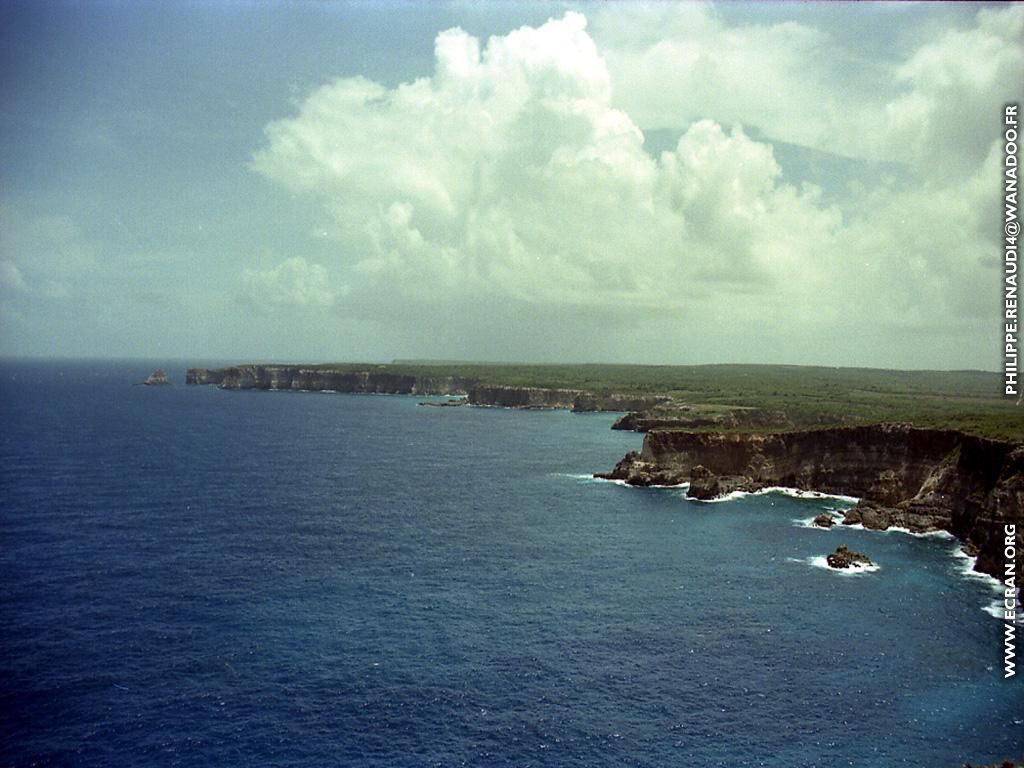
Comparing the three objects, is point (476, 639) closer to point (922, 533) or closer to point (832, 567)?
point (832, 567)

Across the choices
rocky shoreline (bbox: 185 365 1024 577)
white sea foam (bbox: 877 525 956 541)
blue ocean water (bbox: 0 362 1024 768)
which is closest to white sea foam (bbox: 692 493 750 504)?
rocky shoreline (bbox: 185 365 1024 577)

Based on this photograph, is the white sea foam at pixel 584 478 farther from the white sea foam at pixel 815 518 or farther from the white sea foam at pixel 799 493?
the white sea foam at pixel 815 518

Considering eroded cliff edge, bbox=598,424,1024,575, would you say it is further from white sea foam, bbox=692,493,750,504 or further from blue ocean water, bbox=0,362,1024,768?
blue ocean water, bbox=0,362,1024,768

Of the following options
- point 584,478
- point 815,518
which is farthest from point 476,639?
point 584,478

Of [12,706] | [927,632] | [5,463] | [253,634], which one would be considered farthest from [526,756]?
[5,463]

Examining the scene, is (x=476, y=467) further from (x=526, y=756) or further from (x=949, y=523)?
(x=526, y=756)

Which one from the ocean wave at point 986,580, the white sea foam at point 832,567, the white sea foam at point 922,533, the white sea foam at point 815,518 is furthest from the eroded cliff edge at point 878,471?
the white sea foam at point 832,567
